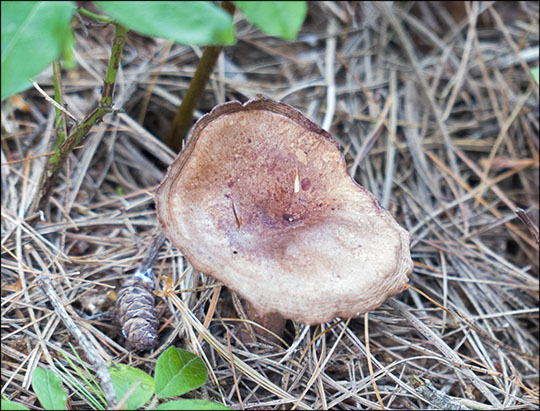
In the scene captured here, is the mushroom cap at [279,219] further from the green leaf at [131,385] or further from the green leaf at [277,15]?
the green leaf at [277,15]

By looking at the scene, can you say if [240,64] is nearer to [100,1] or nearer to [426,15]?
[426,15]

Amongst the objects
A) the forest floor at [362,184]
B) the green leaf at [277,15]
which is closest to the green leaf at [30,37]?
the green leaf at [277,15]

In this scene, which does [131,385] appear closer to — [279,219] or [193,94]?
[279,219]

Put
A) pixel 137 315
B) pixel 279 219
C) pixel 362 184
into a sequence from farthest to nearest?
pixel 362 184
pixel 137 315
pixel 279 219

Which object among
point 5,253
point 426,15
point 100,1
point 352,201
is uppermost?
point 100,1

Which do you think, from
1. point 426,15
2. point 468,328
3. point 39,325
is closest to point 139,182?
point 39,325

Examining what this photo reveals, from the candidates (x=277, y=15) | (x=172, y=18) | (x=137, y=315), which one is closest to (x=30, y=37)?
(x=172, y=18)
